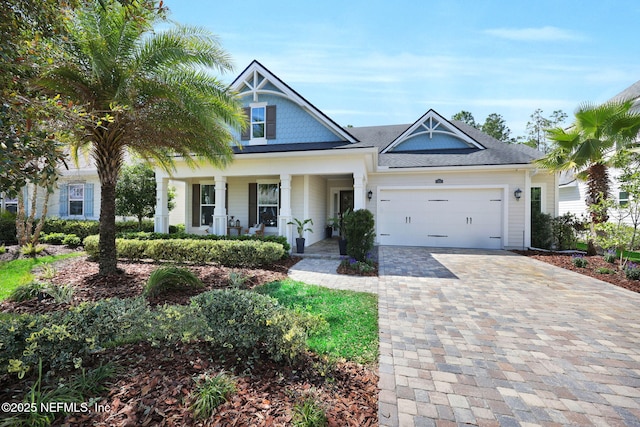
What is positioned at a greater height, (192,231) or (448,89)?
(448,89)

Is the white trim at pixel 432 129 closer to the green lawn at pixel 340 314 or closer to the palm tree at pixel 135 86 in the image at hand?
the palm tree at pixel 135 86

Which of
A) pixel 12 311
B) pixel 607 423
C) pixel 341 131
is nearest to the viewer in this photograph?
pixel 607 423

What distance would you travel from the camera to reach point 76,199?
14656 mm

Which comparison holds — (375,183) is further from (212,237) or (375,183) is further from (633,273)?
(633,273)

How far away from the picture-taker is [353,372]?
8.87 feet

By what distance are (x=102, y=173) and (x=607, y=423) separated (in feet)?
28.5

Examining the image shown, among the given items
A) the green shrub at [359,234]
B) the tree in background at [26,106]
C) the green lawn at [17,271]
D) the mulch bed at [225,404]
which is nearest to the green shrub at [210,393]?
the mulch bed at [225,404]

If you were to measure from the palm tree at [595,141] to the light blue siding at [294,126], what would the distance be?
7794mm

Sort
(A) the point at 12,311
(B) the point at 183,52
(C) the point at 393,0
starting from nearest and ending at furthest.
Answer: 1. (A) the point at 12,311
2. (B) the point at 183,52
3. (C) the point at 393,0

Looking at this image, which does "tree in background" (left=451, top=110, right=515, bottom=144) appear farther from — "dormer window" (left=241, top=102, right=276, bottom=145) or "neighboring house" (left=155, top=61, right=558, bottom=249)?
"dormer window" (left=241, top=102, right=276, bottom=145)

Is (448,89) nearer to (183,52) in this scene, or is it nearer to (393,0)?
(393,0)

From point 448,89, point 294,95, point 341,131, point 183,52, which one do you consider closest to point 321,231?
point 341,131

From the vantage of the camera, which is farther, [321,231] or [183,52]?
[321,231]

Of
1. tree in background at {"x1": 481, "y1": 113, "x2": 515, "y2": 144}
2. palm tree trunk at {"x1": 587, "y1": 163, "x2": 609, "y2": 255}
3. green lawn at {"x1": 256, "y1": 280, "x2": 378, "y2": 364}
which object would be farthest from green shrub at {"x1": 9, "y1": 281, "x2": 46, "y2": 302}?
tree in background at {"x1": 481, "y1": 113, "x2": 515, "y2": 144}
